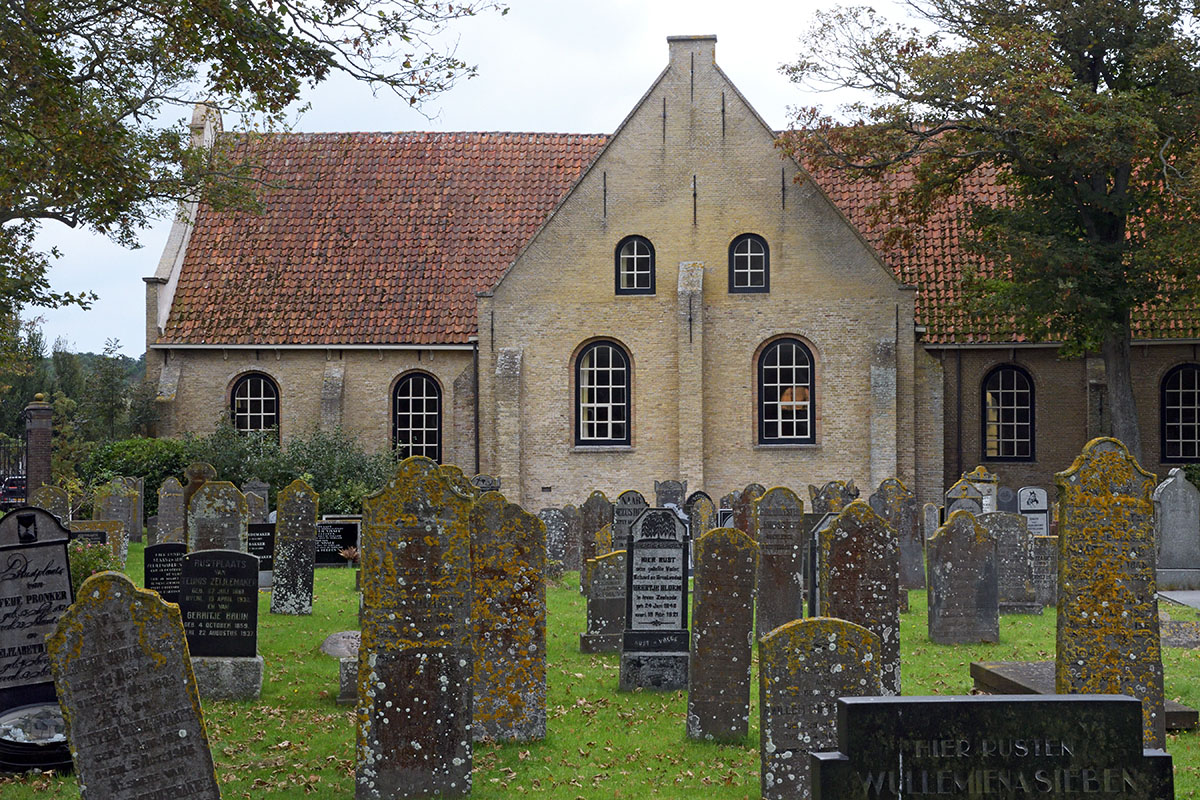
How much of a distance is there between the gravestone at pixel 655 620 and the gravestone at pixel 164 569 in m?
5.44

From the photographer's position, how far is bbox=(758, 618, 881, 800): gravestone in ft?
24.2

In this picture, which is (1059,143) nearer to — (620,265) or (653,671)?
(620,265)

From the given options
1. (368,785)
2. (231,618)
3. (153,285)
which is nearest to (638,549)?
(231,618)

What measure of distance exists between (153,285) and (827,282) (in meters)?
17.5

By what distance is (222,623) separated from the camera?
1205 cm

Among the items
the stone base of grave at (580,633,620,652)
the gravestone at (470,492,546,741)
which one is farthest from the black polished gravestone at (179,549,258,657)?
the stone base of grave at (580,633,620,652)

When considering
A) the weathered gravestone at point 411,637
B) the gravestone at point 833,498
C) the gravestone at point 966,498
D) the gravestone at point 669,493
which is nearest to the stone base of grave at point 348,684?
the weathered gravestone at point 411,637

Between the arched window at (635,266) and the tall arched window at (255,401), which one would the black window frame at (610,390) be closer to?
the arched window at (635,266)

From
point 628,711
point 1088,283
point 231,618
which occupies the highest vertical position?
point 1088,283

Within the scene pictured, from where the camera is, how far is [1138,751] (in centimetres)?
538

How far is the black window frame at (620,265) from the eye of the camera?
1231 inches

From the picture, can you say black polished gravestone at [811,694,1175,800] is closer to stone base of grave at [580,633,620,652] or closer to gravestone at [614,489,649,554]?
stone base of grave at [580,633,620,652]

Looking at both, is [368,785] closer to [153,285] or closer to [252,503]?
[252,503]

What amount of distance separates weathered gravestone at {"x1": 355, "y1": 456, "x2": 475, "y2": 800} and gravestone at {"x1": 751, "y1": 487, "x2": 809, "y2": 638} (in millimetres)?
6712
